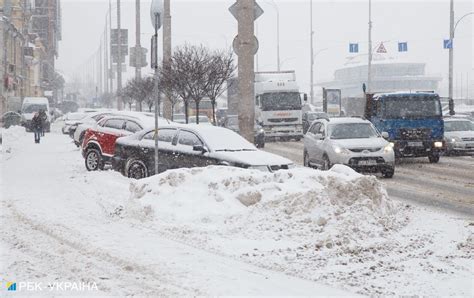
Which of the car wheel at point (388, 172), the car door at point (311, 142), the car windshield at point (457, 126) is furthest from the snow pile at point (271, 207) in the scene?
the car windshield at point (457, 126)

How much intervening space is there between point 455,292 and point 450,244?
2.27 m

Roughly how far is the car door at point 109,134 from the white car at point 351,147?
5.64m

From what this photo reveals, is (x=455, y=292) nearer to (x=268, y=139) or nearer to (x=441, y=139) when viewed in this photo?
(x=441, y=139)

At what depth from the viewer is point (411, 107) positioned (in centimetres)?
2233

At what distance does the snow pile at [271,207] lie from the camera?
29.8 feet

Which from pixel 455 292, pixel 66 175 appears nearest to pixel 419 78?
pixel 66 175

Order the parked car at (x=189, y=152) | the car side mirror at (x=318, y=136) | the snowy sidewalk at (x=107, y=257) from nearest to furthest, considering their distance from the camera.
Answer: the snowy sidewalk at (x=107, y=257), the parked car at (x=189, y=152), the car side mirror at (x=318, y=136)

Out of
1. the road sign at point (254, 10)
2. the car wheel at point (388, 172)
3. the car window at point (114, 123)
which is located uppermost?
the road sign at point (254, 10)

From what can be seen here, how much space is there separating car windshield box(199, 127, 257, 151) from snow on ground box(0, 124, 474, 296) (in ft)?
7.25

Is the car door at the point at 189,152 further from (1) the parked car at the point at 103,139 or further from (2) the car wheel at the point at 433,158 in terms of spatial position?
(2) the car wheel at the point at 433,158

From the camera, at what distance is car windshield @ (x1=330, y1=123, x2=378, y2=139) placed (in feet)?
59.9

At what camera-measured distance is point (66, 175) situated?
17.3 metres

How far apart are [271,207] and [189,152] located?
4.69 metres

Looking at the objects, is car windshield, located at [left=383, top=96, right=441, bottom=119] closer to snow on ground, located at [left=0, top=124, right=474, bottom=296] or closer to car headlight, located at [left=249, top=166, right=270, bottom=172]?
car headlight, located at [left=249, top=166, right=270, bottom=172]
